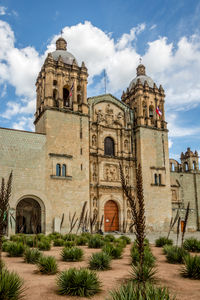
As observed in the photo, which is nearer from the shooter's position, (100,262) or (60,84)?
(100,262)

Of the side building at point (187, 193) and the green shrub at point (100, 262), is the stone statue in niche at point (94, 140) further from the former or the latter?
the green shrub at point (100, 262)

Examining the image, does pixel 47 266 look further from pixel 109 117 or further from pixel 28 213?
pixel 109 117

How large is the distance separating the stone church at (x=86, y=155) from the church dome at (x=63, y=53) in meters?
0.10

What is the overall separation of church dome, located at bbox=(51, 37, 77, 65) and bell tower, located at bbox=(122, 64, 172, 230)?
826 centimetres

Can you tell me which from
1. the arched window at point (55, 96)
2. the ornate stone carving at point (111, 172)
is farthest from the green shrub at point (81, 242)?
the arched window at point (55, 96)

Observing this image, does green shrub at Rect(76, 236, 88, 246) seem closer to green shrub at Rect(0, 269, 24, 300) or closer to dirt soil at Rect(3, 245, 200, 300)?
dirt soil at Rect(3, 245, 200, 300)

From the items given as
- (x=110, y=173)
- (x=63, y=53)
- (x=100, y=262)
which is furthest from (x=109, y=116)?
(x=100, y=262)

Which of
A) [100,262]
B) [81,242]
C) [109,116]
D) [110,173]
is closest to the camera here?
[100,262]

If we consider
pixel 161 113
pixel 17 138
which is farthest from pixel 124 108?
pixel 17 138

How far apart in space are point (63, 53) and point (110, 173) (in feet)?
44.0

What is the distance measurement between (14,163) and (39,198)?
3.38 meters

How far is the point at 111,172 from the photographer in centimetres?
2736

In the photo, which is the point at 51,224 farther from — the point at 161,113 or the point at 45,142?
the point at 161,113

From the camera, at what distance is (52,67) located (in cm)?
2611
